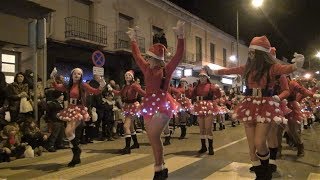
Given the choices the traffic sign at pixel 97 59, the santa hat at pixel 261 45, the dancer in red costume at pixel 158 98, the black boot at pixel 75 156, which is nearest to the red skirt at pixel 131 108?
the black boot at pixel 75 156

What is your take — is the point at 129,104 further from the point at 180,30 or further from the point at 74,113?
the point at 180,30

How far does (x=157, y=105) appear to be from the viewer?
21.6ft

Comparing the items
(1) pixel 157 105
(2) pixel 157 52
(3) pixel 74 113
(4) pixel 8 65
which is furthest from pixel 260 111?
(4) pixel 8 65

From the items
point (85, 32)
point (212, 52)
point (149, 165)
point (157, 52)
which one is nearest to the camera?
point (157, 52)

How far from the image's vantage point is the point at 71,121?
8727 mm

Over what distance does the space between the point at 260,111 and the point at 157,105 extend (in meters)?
1.58

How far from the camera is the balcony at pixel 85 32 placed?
64.8 feet

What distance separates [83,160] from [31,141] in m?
1.96

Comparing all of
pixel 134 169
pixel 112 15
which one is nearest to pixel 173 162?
pixel 134 169

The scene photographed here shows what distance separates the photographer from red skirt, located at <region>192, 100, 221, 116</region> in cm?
999

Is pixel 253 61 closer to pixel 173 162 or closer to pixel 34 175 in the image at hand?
pixel 173 162

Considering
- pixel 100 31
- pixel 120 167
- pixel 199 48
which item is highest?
pixel 199 48

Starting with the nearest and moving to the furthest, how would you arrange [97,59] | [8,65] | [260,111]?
[260,111] < [97,59] < [8,65]

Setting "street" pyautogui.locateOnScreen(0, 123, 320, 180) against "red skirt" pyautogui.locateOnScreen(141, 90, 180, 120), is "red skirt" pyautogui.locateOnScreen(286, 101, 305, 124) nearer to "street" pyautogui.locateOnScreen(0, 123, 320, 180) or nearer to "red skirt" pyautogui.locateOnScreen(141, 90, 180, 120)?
"street" pyautogui.locateOnScreen(0, 123, 320, 180)
